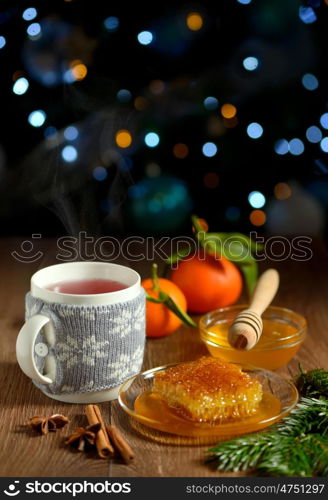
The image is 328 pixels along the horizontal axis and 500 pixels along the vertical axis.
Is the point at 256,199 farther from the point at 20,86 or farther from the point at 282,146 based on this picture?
the point at 20,86

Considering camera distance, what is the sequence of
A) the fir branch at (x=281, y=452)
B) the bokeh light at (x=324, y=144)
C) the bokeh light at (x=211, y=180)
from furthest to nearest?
the bokeh light at (x=211, y=180) → the bokeh light at (x=324, y=144) → the fir branch at (x=281, y=452)

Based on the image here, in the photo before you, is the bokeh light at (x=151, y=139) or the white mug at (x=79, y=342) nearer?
the white mug at (x=79, y=342)

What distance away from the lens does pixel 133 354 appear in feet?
3.91

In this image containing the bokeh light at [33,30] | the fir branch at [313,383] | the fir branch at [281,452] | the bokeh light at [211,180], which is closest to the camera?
the fir branch at [281,452]

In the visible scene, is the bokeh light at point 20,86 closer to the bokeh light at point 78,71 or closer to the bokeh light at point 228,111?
the bokeh light at point 78,71

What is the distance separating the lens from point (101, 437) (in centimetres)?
102

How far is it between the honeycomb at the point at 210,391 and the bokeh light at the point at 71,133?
1.38m

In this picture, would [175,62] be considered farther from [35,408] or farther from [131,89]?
[35,408]

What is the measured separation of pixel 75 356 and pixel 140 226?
1.32m

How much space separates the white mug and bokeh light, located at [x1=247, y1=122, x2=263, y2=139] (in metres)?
1.37

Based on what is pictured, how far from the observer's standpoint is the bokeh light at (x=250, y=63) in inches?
90.4

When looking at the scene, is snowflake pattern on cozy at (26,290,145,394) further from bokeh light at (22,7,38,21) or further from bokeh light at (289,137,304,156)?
bokeh light at (289,137,304,156)

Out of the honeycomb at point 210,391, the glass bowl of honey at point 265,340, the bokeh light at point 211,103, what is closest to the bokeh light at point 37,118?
the bokeh light at point 211,103

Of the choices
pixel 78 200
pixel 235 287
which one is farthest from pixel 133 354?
pixel 78 200
